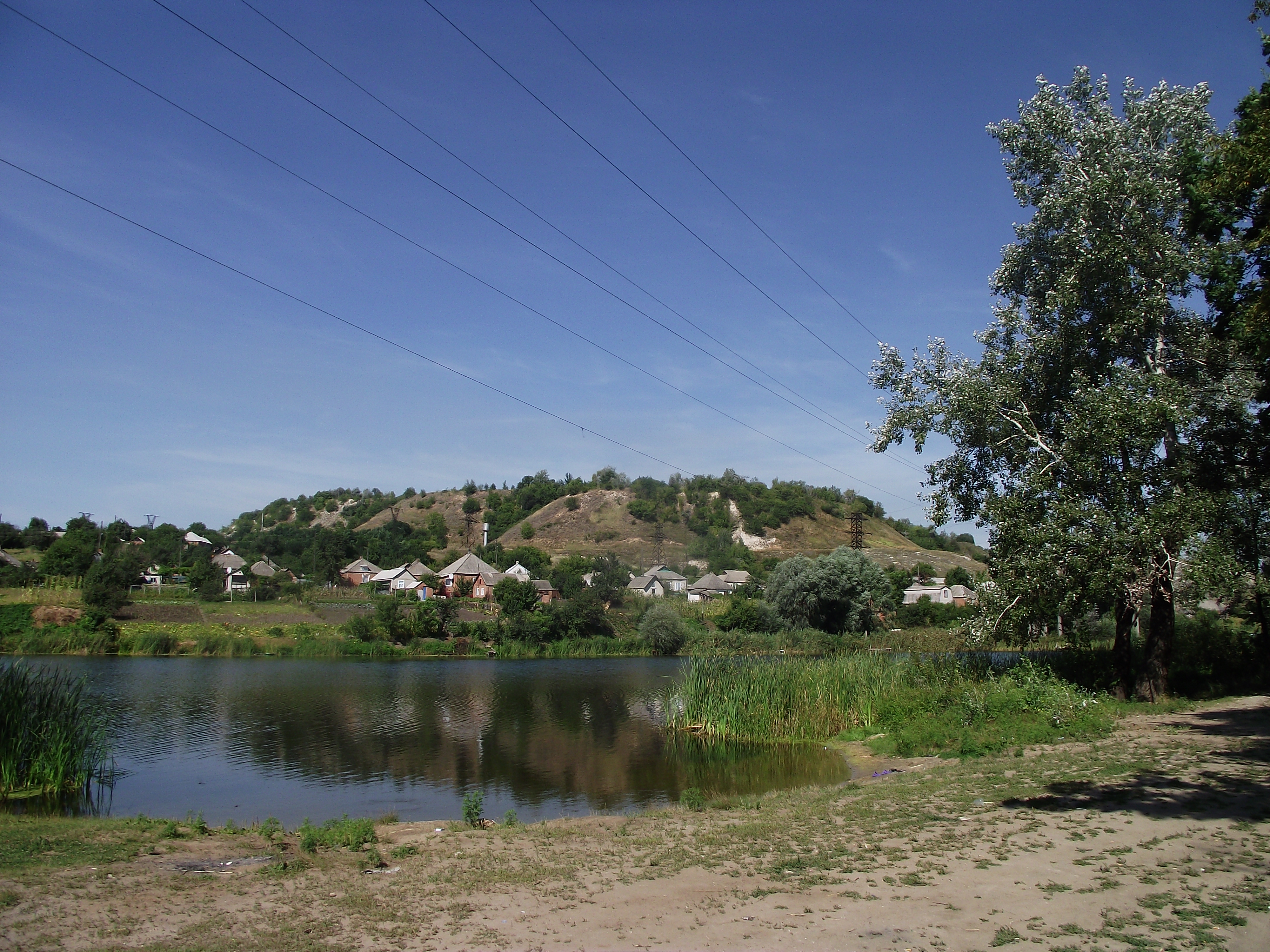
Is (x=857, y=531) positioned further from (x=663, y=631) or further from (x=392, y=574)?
(x=392, y=574)

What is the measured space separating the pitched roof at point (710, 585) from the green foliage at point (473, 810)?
289 ft

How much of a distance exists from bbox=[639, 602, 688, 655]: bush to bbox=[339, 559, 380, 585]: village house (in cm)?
4743

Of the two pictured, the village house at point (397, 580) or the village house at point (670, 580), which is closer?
the village house at point (397, 580)

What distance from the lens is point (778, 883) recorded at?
8.19m

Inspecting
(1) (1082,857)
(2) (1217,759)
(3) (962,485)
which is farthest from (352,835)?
(3) (962,485)

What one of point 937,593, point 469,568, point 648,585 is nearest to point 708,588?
point 648,585

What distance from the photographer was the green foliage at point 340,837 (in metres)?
10.7

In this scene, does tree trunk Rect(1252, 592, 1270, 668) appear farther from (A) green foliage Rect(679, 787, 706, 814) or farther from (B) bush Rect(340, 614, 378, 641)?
(B) bush Rect(340, 614, 378, 641)

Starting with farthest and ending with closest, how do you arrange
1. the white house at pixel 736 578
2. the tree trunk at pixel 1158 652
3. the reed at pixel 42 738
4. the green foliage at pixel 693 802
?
the white house at pixel 736 578, the tree trunk at pixel 1158 652, the reed at pixel 42 738, the green foliage at pixel 693 802

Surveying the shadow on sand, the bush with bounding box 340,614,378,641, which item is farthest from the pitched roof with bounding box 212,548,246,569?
Answer: the shadow on sand

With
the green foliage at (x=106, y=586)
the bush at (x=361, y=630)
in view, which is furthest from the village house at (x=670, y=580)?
the green foliage at (x=106, y=586)

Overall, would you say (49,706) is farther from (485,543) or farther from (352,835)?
(485,543)

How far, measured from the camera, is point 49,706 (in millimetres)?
15898

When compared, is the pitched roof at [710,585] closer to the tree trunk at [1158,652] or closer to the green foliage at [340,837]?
the tree trunk at [1158,652]
